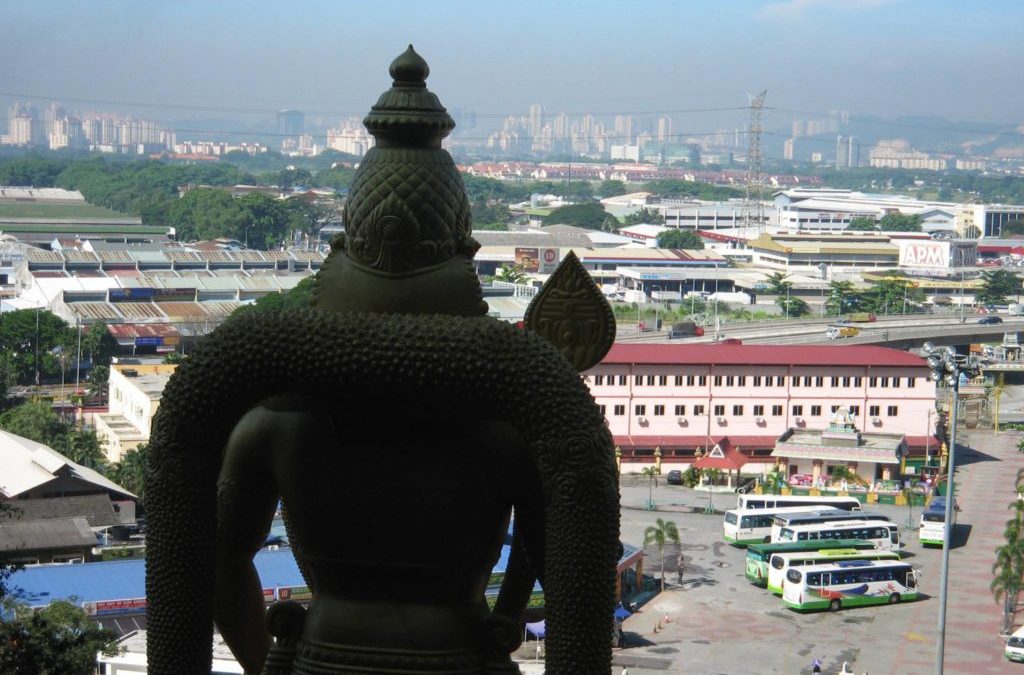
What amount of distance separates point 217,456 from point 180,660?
51 cm

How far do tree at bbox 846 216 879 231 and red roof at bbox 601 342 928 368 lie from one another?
2206 inches

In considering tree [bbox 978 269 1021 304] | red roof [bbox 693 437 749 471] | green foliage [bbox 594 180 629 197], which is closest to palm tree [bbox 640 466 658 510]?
red roof [bbox 693 437 749 471]

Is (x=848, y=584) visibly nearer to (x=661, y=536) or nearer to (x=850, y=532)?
(x=850, y=532)

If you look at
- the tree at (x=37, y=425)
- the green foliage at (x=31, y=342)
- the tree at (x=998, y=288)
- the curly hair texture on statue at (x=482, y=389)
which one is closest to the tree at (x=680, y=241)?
the tree at (x=998, y=288)

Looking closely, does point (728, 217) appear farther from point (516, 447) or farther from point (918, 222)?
point (516, 447)

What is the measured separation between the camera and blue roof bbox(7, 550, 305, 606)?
51.9ft

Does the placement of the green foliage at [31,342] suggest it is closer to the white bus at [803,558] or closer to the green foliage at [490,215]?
the white bus at [803,558]

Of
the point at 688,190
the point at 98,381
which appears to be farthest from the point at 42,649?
the point at 688,190

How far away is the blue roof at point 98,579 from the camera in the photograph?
51.9 ft

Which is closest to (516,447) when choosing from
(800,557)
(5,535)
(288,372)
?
(288,372)

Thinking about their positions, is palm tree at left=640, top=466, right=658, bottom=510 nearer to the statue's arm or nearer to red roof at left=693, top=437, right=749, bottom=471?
red roof at left=693, top=437, right=749, bottom=471

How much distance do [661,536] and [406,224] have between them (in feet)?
59.4

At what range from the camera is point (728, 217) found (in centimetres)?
8975

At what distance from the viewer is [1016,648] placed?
17.9 meters
